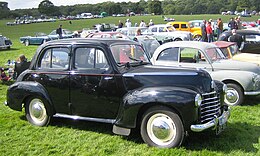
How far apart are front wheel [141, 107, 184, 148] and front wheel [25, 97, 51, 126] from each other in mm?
2214

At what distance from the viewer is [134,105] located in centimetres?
511

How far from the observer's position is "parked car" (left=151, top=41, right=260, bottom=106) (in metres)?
7.88

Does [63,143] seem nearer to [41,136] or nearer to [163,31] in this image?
[41,136]

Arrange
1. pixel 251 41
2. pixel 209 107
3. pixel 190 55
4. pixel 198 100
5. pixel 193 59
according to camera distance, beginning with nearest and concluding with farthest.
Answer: pixel 198 100
pixel 209 107
pixel 193 59
pixel 190 55
pixel 251 41

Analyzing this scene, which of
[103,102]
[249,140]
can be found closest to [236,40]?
[249,140]

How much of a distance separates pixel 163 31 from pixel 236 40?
11112 mm

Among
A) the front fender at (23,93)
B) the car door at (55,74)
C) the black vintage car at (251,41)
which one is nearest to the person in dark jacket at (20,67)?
the front fender at (23,93)

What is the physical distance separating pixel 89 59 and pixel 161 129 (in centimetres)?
187

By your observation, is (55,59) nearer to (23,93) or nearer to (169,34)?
(23,93)

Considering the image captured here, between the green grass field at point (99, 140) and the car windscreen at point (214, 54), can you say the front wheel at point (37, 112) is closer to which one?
the green grass field at point (99, 140)

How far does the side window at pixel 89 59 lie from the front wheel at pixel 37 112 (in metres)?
1.18

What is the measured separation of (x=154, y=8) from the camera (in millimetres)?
135625

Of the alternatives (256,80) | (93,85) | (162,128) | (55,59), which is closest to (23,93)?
(55,59)

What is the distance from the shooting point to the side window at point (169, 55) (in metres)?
8.68
